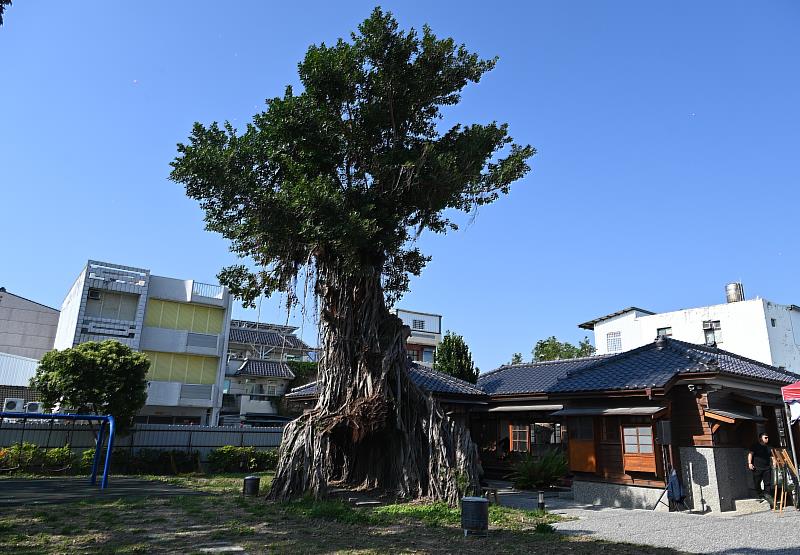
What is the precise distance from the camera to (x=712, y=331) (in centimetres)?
3959

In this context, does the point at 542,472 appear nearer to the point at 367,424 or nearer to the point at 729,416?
the point at 729,416

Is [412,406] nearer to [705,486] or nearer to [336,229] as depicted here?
[336,229]

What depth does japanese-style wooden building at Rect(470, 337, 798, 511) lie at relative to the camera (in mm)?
14141

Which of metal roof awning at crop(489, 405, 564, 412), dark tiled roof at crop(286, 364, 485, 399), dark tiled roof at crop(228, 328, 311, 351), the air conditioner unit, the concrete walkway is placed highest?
dark tiled roof at crop(228, 328, 311, 351)

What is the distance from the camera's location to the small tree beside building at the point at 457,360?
28031 millimetres

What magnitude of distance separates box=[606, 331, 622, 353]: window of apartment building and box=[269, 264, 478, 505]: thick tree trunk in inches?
1302

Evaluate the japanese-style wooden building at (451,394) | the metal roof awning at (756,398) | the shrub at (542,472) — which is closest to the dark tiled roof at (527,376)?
the japanese-style wooden building at (451,394)

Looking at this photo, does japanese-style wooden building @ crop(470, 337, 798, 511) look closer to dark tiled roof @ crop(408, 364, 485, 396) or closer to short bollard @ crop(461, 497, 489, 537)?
dark tiled roof @ crop(408, 364, 485, 396)

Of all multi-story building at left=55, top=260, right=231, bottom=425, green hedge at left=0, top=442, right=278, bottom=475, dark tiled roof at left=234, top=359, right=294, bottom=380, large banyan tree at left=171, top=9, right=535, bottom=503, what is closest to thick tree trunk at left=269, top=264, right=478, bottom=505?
large banyan tree at left=171, top=9, right=535, bottom=503

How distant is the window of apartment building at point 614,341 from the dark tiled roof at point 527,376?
22.1m

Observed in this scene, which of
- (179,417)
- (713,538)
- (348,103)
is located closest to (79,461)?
(179,417)

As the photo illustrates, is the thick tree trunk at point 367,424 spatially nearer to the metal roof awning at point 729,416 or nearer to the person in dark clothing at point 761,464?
the metal roof awning at point 729,416

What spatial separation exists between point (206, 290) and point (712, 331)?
35.3m

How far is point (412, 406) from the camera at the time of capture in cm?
1573
